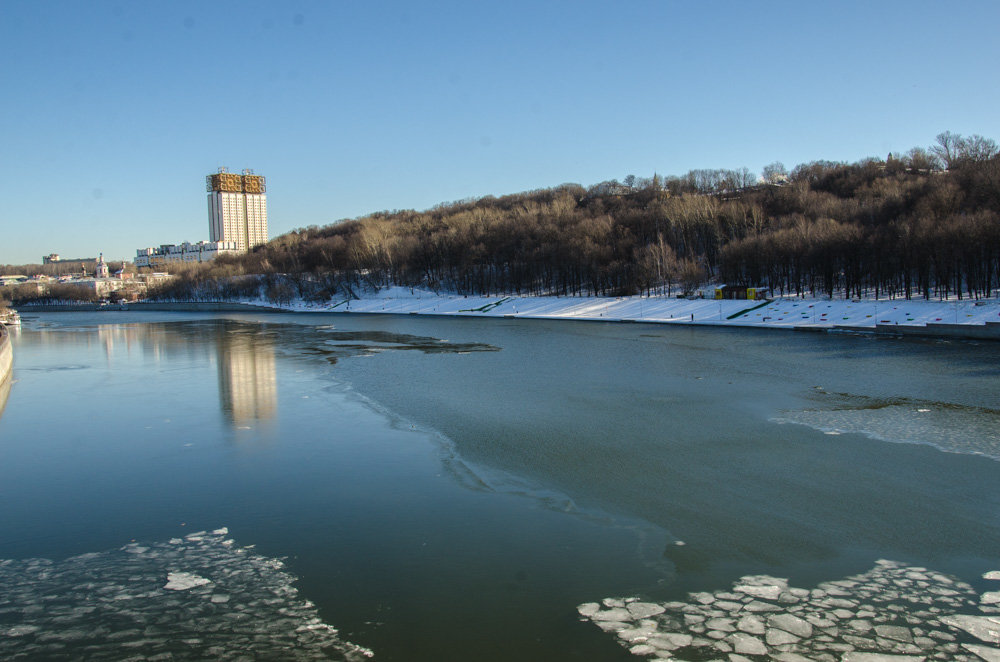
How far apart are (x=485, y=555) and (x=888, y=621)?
3.42 m

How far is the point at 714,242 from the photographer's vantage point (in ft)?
196

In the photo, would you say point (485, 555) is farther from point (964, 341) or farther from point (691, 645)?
point (964, 341)

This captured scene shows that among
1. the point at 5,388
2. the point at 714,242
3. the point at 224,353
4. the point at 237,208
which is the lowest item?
the point at 5,388

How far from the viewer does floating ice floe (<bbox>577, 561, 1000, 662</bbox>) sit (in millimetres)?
4859

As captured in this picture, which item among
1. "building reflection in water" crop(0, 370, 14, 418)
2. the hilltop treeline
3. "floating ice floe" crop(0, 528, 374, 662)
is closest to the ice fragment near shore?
"floating ice floe" crop(0, 528, 374, 662)

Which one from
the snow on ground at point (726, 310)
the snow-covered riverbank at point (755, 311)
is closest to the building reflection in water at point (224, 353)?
the snow on ground at point (726, 310)

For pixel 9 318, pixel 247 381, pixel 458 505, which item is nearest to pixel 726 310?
pixel 247 381

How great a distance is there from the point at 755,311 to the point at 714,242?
71.4 feet

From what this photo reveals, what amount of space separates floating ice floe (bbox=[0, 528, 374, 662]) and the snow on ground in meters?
29.1

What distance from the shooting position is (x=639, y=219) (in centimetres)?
6606

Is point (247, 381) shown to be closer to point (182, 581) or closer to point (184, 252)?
point (182, 581)

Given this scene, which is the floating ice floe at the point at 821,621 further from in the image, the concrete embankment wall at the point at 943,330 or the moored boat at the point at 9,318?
the moored boat at the point at 9,318

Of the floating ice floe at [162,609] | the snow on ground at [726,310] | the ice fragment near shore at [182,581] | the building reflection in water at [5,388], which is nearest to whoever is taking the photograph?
the floating ice floe at [162,609]

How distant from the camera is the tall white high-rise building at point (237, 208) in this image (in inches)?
6791
